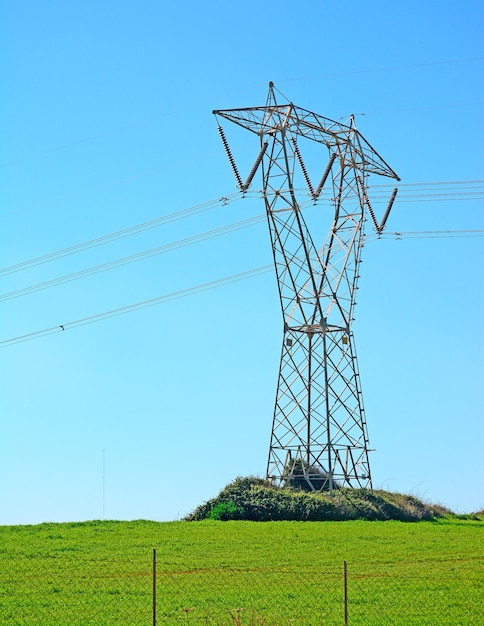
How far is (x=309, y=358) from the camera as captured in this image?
3794cm

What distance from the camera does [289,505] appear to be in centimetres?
3641

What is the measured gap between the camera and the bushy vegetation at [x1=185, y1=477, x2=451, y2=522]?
36363mm

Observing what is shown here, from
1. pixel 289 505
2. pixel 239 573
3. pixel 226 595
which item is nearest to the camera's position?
pixel 226 595

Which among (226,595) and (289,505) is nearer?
(226,595)

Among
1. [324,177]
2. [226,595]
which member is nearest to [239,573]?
[226,595]

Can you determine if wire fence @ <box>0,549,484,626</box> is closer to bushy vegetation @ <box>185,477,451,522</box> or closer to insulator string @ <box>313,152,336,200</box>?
bushy vegetation @ <box>185,477,451,522</box>

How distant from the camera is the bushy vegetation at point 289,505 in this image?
36.4 m

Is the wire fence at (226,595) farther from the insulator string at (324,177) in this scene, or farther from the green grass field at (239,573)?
the insulator string at (324,177)

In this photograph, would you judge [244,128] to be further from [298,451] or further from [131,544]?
[131,544]

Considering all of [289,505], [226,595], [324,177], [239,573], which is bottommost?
[226,595]

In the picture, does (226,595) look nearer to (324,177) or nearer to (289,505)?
(289,505)

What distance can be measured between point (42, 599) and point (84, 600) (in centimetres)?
91

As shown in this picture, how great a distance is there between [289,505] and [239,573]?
14.4m

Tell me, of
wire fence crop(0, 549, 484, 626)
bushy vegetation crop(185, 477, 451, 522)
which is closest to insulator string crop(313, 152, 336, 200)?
bushy vegetation crop(185, 477, 451, 522)
